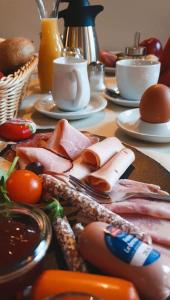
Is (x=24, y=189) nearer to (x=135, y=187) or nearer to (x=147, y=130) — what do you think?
(x=135, y=187)

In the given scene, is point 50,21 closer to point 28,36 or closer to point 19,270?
point 28,36

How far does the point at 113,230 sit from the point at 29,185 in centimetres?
20

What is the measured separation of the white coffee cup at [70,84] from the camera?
38.5 inches

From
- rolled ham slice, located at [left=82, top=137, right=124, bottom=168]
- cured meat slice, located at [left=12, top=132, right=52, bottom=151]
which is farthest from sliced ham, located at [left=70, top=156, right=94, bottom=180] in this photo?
cured meat slice, located at [left=12, top=132, right=52, bottom=151]

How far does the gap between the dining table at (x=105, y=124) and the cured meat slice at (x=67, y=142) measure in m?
0.14

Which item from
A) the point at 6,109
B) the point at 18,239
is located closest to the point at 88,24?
the point at 6,109

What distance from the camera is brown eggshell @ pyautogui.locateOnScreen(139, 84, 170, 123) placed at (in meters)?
0.87

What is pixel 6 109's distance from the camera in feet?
3.08

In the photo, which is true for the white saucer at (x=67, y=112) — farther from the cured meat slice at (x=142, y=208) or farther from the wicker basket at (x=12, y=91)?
the cured meat slice at (x=142, y=208)

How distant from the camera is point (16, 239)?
45cm

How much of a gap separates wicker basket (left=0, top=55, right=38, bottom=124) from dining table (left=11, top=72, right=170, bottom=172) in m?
0.09

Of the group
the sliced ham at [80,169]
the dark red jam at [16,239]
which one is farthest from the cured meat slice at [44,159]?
the dark red jam at [16,239]

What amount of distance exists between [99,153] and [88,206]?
0.20 metres

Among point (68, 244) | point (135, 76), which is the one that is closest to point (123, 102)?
point (135, 76)
